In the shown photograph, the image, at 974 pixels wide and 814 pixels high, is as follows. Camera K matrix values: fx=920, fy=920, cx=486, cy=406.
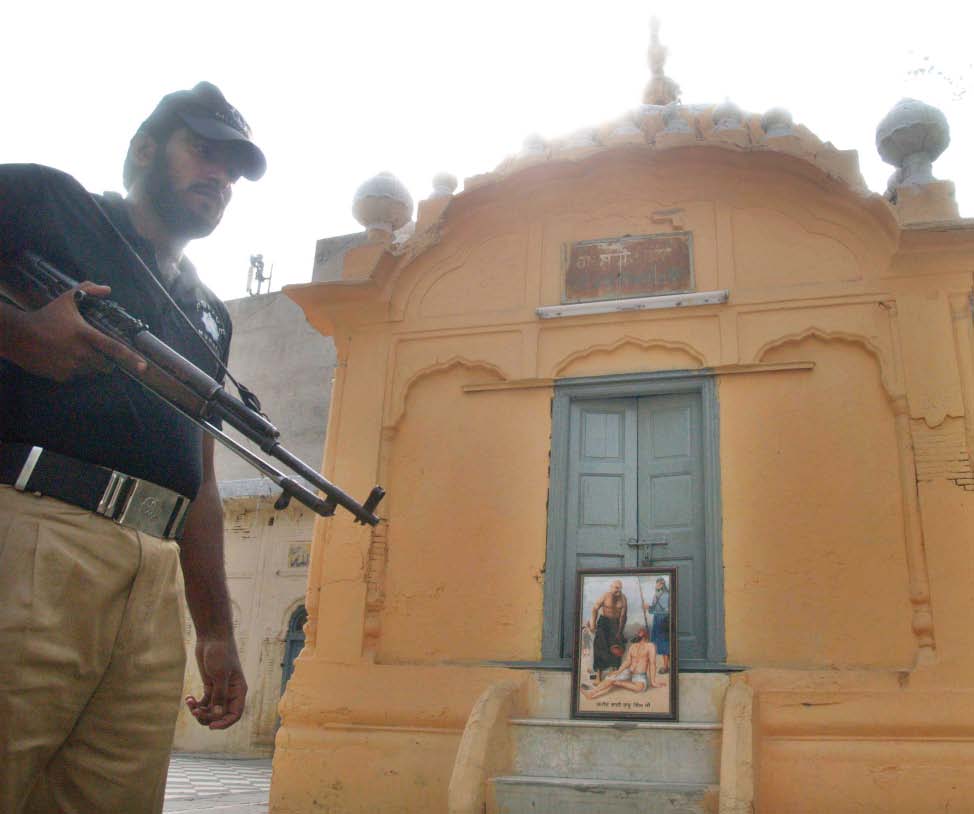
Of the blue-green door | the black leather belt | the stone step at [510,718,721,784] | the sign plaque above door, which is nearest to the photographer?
the black leather belt

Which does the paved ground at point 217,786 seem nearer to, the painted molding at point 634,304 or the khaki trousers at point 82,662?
the painted molding at point 634,304

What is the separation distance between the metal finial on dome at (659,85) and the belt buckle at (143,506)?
26.9ft

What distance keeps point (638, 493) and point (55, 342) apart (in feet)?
18.5

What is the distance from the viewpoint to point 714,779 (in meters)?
5.71

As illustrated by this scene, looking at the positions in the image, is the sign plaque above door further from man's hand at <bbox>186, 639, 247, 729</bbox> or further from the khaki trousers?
the khaki trousers

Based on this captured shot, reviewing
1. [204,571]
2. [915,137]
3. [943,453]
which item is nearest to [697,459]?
[943,453]

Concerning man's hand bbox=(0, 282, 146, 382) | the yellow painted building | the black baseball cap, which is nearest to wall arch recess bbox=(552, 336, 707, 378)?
the yellow painted building

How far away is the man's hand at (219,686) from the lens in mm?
2574

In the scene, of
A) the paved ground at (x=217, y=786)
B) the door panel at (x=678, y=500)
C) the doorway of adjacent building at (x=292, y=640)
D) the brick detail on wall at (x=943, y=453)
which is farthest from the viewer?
the doorway of adjacent building at (x=292, y=640)

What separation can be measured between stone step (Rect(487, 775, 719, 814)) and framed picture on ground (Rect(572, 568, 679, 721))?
62 cm

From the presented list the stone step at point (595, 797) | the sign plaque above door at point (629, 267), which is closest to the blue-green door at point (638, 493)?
the sign plaque above door at point (629, 267)

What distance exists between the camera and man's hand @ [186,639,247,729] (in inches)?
101

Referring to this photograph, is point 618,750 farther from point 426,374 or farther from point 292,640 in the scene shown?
point 292,640

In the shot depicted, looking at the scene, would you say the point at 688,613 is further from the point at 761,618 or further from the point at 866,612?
the point at 866,612
